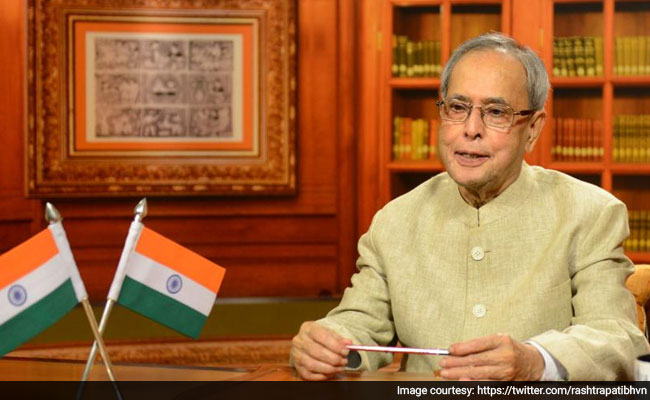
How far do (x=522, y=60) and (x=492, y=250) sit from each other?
16.0 inches

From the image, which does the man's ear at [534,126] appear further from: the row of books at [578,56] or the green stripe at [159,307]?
the row of books at [578,56]

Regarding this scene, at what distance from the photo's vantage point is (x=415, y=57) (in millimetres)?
4754

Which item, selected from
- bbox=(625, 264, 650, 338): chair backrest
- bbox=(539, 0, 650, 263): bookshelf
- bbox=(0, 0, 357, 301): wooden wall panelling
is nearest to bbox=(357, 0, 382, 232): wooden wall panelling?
bbox=(0, 0, 357, 301): wooden wall panelling

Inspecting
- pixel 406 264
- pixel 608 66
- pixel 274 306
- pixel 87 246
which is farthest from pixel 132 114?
pixel 406 264

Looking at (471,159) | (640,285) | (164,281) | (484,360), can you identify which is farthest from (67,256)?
(640,285)

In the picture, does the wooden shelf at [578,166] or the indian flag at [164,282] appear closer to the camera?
the indian flag at [164,282]

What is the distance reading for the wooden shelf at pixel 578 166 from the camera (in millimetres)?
4605

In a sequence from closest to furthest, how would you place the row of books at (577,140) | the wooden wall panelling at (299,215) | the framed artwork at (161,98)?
the row of books at (577,140) < the framed artwork at (161,98) < the wooden wall panelling at (299,215)

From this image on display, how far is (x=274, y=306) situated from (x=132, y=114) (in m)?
1.28

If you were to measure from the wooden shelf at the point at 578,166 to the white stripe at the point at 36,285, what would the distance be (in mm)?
3475

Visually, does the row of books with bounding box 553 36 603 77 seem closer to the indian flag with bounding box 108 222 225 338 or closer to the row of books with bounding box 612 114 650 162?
the row of books with bounding box 612 114 650 162

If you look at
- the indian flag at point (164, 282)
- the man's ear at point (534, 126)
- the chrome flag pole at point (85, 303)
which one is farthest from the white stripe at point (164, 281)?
the man's ear at point (534, 126)

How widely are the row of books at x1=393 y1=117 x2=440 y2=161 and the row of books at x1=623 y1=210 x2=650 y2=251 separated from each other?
3.48ft

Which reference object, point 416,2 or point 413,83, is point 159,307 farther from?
point 416,2
